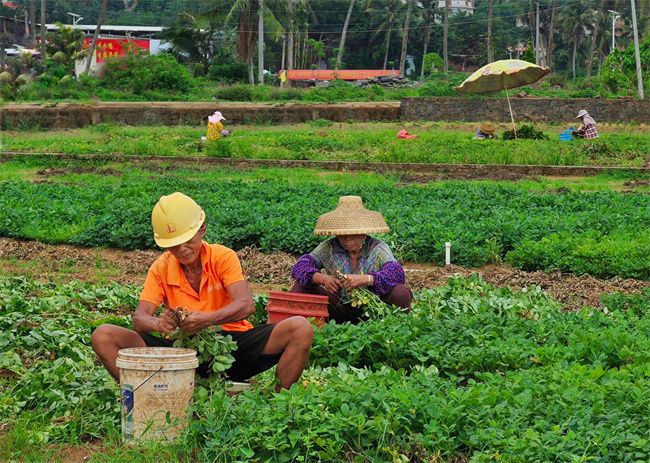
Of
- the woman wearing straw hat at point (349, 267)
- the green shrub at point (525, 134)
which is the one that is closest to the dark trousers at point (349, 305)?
the woman wearing straw hat at point (349, 267)

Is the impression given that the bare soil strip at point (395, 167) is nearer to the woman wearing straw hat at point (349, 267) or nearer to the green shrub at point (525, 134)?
the green shrub at point (525, 134)

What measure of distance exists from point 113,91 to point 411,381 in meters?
40.7

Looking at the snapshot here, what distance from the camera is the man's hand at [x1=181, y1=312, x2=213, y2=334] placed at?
21.2 ft

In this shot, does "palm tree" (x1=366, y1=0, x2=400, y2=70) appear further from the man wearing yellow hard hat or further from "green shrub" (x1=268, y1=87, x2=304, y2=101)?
the man wearing yellow hard hat

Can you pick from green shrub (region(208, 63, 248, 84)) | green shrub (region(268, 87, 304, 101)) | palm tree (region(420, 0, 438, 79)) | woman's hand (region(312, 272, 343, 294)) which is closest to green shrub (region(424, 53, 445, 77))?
palm tree (region(420, 0, 438, 79))

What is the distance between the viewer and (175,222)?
661cm

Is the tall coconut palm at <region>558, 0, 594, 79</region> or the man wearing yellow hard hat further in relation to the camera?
the tall coconut palm at <region>558, 0, 594, 79</region>

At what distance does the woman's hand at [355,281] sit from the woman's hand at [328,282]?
73 mm

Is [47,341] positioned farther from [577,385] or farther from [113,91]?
[113,91]

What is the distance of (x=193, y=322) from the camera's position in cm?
648

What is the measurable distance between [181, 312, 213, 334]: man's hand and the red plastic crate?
1.48 m

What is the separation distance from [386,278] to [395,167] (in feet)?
55.3

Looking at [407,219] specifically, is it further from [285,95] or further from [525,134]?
[285,95]

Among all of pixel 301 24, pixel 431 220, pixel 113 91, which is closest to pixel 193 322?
pixel 431 220
